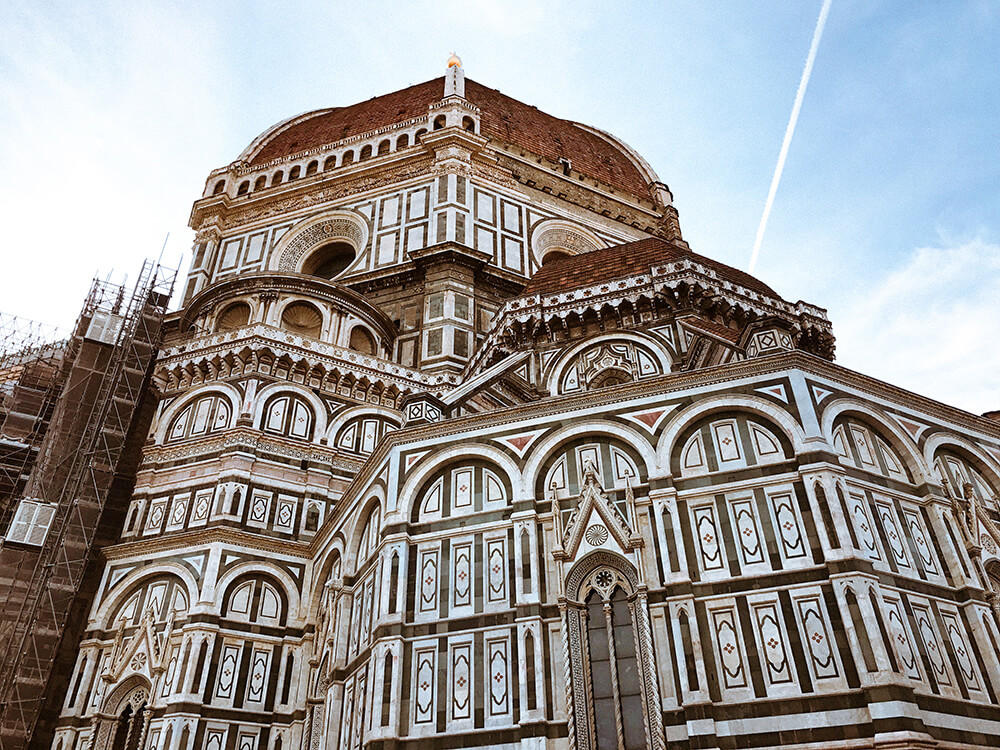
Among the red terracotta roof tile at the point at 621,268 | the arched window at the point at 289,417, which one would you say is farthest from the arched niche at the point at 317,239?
the red terracotta roof tile at the point at 621,268

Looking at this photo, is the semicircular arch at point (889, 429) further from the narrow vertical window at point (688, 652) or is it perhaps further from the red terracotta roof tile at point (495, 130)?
the red terracotta roof tile at point (495, 130)

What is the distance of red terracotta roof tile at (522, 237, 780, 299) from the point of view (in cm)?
2044

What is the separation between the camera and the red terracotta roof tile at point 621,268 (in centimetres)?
2044

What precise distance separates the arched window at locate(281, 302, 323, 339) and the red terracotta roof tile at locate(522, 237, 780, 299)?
6.12 m

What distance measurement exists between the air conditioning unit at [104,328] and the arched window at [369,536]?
446 inches

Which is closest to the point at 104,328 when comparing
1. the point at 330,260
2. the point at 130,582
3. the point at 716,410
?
the point at 130,582

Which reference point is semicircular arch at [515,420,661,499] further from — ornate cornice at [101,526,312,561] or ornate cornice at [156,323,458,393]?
ornate cornice at [156,323,458,393]

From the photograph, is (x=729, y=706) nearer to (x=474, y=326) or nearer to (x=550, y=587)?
(x=550, y=587)

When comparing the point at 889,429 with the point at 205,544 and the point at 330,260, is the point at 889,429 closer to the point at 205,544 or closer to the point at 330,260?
the point at 205,544

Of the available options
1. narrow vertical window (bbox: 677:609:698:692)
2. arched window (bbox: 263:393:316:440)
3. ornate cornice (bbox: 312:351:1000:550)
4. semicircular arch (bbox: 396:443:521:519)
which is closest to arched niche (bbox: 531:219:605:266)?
arched window (bbox: 263:393:316:440)

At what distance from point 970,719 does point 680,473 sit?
491 centimetres

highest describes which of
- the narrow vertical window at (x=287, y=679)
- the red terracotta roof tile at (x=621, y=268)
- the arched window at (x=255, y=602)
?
the red terracotta roof tile at (x=621, y=268)

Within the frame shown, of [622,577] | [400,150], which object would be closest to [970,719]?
[622,577]

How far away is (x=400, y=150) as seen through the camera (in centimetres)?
3191
